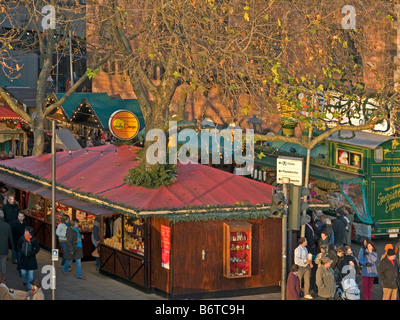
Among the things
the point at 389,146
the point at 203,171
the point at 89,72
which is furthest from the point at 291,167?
the point at 389,146

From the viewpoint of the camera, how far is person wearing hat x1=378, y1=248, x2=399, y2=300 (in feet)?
65.6

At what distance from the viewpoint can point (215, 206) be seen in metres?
21.0

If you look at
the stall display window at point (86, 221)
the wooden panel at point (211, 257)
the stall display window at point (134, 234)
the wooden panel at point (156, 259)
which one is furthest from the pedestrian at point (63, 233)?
the wooden panel at point (211, 257)

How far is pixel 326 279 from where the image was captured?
20.1 m

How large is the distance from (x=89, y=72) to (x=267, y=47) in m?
4.48

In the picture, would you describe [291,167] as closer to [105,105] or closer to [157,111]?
[157,111]

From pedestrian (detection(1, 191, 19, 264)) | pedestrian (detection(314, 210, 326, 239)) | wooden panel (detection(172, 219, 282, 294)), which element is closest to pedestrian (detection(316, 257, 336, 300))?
wooden panel (detection(172, 219, 282, 294))

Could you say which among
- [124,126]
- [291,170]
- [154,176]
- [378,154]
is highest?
[124,126]

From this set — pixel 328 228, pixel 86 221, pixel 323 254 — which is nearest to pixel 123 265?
pixel 86 221

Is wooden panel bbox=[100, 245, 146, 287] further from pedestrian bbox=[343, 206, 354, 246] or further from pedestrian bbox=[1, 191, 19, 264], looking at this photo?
pedestrian bbox=[343, 206, 354, 246]

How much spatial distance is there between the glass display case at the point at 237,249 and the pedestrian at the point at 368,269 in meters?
2.63

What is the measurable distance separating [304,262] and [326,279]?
1151 millimetres

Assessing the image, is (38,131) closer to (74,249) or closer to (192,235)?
(74,249)

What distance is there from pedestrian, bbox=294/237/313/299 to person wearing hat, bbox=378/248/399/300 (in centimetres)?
177
